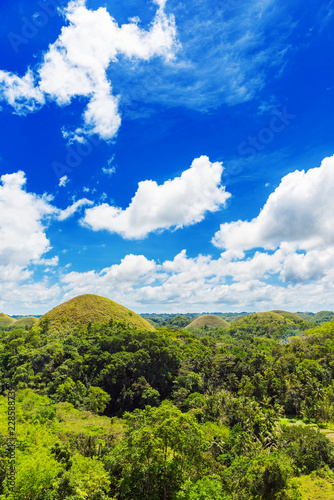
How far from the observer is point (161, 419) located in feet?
106

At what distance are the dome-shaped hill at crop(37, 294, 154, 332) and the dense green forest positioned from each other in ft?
14.5

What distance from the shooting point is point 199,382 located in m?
59.2

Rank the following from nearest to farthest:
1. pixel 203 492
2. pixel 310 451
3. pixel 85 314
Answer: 1. pixel 203 492
2. pixel 310 451
3. pixel 85 314

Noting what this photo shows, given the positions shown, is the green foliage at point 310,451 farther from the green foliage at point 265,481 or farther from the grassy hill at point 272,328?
the grassy hill at point 272,328

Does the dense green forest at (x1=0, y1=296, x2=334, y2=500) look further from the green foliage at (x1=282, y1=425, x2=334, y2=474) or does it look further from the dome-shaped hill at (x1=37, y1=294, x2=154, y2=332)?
the dome-shaped hill at (x1=37, y1=294, x2=154, y2=332)

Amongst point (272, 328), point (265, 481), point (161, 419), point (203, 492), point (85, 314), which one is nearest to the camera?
point (203, 492)

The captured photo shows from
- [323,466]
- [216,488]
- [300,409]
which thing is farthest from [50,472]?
[300,409]

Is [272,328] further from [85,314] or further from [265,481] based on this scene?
[265,481]

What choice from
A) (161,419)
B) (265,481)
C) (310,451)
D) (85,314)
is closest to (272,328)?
(85,314)

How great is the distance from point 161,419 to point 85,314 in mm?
69419

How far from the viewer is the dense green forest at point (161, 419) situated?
2194cm

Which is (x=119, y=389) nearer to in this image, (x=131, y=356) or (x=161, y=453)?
(x=131, y=356)

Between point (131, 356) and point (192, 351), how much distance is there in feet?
71.1

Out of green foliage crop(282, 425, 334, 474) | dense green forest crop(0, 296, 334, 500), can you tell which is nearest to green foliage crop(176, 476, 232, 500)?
dense green forest crop(0, 296, 334, 500)
